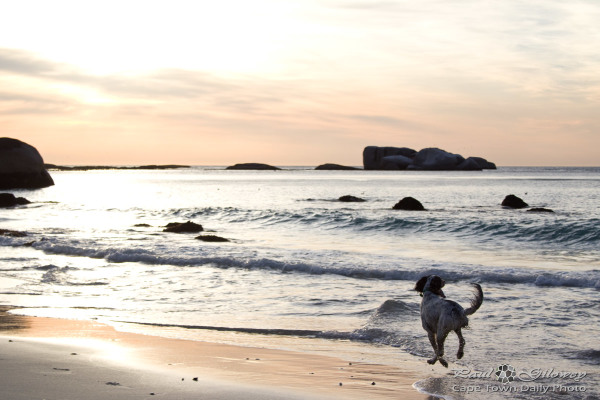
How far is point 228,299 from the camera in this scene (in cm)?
1212

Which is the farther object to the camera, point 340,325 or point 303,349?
point 340,325

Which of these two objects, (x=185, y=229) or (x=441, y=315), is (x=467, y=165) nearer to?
(x=185, y=229)

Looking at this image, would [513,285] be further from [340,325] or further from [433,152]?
[433,152]

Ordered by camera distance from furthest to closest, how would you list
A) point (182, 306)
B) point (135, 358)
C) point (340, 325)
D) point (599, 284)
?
1. point (599, 284)
2. point (182, 306)
3. point (340, 325)
4. point (135, 358)

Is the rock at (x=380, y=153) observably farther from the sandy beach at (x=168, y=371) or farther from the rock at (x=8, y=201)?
the sandy beach at (x=168, y=371)

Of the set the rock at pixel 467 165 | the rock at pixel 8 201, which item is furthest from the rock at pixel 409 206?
the rock at pixel 467 165

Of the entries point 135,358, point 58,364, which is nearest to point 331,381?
point 135,358

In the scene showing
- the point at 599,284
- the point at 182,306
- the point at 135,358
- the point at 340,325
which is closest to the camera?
the point at 135,358

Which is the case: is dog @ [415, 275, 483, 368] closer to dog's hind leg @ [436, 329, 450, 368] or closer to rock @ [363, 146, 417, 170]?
dog's hind leg @ [436, 329, 450, 368]

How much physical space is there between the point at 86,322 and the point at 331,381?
4.95m

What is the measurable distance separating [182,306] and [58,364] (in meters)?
4.45

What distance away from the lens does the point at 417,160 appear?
181250mm

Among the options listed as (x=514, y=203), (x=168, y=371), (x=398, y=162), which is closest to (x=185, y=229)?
(x=168, y=371)

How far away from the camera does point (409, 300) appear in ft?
38.7
